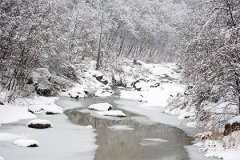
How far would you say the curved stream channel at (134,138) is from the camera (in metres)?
15.0

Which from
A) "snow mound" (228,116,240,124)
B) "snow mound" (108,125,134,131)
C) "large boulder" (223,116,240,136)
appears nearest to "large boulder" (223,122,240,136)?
"large boulder" (223,116,240,136)

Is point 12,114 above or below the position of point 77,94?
below

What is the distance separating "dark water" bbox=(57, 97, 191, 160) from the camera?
15.0m

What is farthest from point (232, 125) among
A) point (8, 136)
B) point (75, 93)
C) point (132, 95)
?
point (132, 95)

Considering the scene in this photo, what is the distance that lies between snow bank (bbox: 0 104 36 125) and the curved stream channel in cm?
260

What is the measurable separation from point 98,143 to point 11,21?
10860 millimetres

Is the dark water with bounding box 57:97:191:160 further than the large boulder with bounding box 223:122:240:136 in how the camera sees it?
No

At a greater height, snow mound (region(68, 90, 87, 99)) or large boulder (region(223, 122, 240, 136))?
snow mound (region(68, 90, 87, 99))

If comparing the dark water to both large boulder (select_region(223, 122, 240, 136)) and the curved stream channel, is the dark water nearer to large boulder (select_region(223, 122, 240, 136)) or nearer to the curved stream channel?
the curved stream channel

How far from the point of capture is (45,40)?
95.7ft

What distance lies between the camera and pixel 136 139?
1803 cm

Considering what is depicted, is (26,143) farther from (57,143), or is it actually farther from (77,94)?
(77,94)

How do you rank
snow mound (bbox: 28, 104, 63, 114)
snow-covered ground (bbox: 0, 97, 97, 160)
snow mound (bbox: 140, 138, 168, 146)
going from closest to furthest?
snow-covered ground (bbox: 0, 97, 97, 160)
snow mound (bbox: 140, 138, 168, 146)
snow mound (bbox: 28, 104, 63, 114)

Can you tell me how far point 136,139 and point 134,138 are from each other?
0.73 ft
